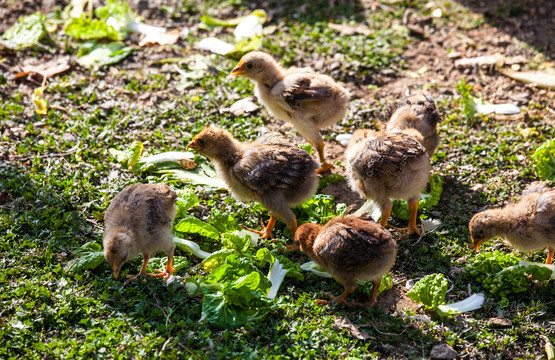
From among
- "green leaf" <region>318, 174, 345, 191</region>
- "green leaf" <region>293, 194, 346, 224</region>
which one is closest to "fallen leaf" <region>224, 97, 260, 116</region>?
"green leaf" <region>318, 174, 345, 191</region>

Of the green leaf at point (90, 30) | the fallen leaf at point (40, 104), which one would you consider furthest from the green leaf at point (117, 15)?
the fallen leaf at point (40, 104)

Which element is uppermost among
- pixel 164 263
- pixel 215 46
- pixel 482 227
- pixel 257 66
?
pixel 257 66

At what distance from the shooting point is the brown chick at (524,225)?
4.99 meters

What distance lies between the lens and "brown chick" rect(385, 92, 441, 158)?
6.18 m

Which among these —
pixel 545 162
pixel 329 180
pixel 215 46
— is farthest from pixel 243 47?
pixel 545 162

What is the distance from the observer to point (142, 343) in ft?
14.3

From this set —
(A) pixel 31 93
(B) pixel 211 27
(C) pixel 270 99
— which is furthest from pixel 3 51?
(C) pixel 270 99

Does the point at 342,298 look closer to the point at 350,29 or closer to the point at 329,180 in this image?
the point at 329,180

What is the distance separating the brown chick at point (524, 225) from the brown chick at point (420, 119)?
52.9 inches

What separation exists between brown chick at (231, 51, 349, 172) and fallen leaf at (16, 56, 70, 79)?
3031 millimetres

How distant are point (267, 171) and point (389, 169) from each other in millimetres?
1211

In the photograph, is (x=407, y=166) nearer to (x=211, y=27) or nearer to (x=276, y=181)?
(x=276, y=181)

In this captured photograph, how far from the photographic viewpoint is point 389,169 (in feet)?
17.4

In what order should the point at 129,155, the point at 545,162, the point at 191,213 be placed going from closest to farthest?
the point at 191,213
the point at 545,162
the point at 129,155
